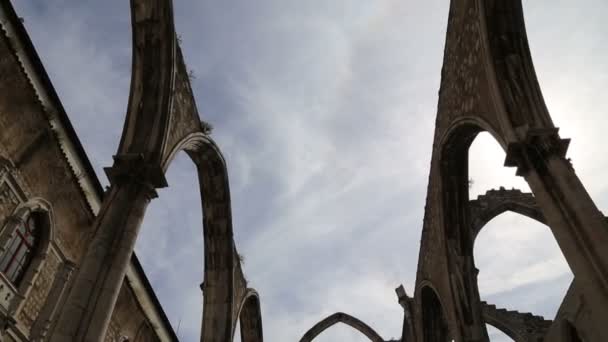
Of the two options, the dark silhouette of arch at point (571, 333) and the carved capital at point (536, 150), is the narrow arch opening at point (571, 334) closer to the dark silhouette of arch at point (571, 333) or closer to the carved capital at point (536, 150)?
the dark silhouette of arch at point (571, 333)

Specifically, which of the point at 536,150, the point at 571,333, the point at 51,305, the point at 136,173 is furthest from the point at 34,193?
the point at 571,333

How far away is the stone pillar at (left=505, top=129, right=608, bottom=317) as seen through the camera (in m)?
4.77

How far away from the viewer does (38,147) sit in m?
8.87

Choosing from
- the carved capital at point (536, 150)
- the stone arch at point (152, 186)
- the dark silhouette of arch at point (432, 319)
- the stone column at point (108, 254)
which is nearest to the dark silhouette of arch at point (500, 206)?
the dark silhouette of arch at point (432, 319)

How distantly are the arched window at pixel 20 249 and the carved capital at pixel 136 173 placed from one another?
3427mm

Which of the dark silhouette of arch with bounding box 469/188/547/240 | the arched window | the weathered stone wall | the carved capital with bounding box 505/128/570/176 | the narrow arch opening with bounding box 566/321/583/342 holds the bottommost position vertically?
the narrow arch opening with bounding box 566/321/583/342

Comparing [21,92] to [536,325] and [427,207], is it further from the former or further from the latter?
[536,325]

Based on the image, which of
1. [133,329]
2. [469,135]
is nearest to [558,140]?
[469,135]

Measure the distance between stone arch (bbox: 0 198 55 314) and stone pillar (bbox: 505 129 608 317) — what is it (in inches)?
328

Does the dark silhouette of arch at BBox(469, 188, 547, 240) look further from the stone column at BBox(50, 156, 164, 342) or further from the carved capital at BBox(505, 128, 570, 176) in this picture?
the stone column at BBox(50, 156, 164, 342)

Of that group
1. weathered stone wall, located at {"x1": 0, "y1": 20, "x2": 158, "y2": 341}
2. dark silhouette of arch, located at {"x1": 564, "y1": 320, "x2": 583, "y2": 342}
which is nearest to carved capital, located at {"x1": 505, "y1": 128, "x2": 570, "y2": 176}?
dark silhouette of arch, located at {"x1": 564, "y1": 320, "x2": 583, "y2": 342}

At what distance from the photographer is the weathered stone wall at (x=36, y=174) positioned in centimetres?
819

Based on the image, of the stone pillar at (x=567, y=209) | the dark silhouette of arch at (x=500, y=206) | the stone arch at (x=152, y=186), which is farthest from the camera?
the dark silhouette of arch at (x=500, y=206)

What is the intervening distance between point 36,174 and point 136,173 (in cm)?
384
